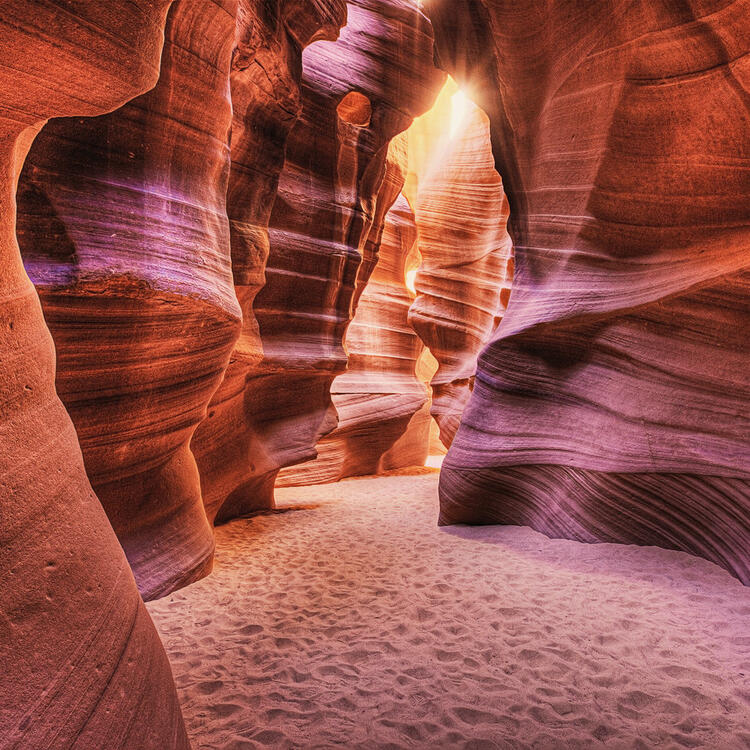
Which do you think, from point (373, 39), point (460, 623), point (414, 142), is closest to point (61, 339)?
point (460, 623)

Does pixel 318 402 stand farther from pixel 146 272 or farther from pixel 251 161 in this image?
pixel 146 272

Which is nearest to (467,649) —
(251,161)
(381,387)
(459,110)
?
(251,161)

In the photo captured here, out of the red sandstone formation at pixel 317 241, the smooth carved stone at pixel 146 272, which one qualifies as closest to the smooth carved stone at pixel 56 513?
the smooth carved stone at pixel 146 272

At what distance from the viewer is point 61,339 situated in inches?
150

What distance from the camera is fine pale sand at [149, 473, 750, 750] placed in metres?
2.71

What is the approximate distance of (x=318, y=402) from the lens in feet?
31.2

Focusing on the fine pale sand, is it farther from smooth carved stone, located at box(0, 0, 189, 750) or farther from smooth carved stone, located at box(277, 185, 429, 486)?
smooth carved stone, located at box(277, 185, 429, 486)

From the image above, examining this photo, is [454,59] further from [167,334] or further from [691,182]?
[167,334]

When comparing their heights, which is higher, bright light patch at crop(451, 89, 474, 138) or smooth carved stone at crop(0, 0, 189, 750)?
bright light patch at crop(451, 89, 474, 138)

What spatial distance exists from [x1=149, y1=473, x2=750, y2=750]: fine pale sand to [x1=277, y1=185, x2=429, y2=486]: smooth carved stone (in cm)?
678

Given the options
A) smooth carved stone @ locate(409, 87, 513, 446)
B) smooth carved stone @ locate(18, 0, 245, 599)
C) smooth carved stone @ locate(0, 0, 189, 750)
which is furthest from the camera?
smooth carved stone @ locate(409, 87, 513, 446)

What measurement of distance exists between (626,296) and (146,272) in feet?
14.9

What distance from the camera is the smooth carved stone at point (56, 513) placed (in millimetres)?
1532

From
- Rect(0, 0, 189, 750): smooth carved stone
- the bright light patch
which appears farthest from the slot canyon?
the bright light patch
